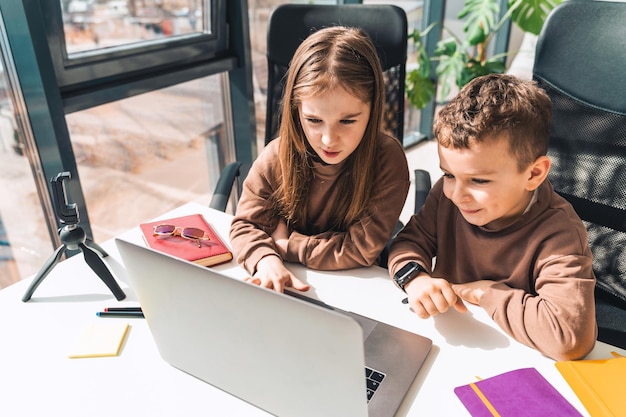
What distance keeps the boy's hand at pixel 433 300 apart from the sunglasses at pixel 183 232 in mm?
505

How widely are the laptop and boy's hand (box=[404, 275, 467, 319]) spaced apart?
0.26ft

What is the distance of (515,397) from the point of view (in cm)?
70

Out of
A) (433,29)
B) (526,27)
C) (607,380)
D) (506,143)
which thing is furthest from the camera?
(433,29)

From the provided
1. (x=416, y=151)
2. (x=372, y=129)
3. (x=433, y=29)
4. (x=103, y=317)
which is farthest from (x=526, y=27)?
(x=103, y=317)

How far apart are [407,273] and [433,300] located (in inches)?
3.6

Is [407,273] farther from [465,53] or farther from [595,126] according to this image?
[465,53]

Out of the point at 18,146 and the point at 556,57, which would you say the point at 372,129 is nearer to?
the point at 556,57

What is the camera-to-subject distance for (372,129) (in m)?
1.08

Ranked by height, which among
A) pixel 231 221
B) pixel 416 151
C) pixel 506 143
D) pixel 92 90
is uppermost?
pixel 506 143

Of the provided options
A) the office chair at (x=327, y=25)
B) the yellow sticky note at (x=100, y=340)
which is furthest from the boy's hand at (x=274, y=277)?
the office chair at (x=327, y=25)

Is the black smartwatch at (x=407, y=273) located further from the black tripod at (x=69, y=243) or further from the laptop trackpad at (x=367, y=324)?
the black tripod at (x=69, y=243)

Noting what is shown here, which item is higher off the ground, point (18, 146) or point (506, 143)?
point (506, 143)

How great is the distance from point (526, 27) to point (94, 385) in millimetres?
2657

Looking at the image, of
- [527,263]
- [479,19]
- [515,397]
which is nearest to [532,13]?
[479,19]
